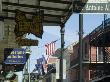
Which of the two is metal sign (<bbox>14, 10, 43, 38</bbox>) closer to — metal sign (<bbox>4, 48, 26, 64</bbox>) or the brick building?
the brick building

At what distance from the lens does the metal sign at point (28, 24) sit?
588 inches

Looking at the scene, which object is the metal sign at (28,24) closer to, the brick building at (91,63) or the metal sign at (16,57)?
the brick building at (91,63)

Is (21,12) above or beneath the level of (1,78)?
above

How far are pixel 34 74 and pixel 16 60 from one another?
44.5 metres

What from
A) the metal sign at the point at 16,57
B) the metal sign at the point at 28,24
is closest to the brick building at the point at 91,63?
the metal sign at the point at 28,24

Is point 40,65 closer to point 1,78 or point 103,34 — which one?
point 1,78

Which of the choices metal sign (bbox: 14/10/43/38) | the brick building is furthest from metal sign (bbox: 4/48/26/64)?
metal sign (bbox: 14/10/43/38)

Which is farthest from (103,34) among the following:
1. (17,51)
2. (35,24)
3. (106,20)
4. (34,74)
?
(34,74)

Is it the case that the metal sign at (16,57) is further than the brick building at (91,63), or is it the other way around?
the brick building at (91,63)

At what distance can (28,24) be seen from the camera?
15.1 meters

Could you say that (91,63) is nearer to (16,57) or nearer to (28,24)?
(16,57)

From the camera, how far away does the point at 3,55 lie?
81.9ft

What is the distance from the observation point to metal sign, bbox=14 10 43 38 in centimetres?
1495

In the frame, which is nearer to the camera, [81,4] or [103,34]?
[81,4]
